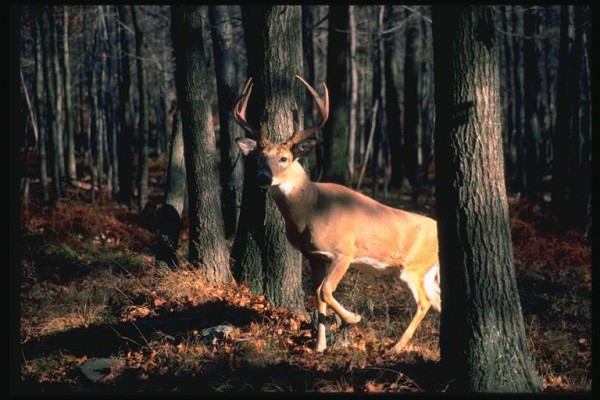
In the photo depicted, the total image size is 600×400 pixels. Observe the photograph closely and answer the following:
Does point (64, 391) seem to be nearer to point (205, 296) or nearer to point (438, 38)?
point (205, 296)

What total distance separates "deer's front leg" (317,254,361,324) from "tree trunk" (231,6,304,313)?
1.23 m

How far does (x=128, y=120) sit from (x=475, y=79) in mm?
16167

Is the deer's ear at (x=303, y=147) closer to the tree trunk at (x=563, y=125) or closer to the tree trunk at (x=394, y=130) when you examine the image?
the tree trunk at (x=563, y=125)

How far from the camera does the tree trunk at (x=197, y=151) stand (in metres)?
10.2

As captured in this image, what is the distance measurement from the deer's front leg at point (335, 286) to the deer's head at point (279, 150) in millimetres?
1077

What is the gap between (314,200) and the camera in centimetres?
802

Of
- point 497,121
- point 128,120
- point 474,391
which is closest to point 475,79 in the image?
point 497,121

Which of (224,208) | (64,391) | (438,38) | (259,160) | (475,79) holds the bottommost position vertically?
(64,391)

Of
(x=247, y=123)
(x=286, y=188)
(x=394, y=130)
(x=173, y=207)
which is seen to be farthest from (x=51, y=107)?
(x=286, y=188)

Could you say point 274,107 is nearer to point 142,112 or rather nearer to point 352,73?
point 142,112

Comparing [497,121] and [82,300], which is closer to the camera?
[497,121]

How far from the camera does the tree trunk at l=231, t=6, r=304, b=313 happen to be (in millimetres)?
8844

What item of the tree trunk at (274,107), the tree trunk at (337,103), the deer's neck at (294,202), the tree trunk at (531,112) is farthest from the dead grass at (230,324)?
the tree trunk at (337,103)

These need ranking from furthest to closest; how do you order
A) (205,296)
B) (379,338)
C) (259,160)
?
(205,296)
(379,338)
(259,160)
